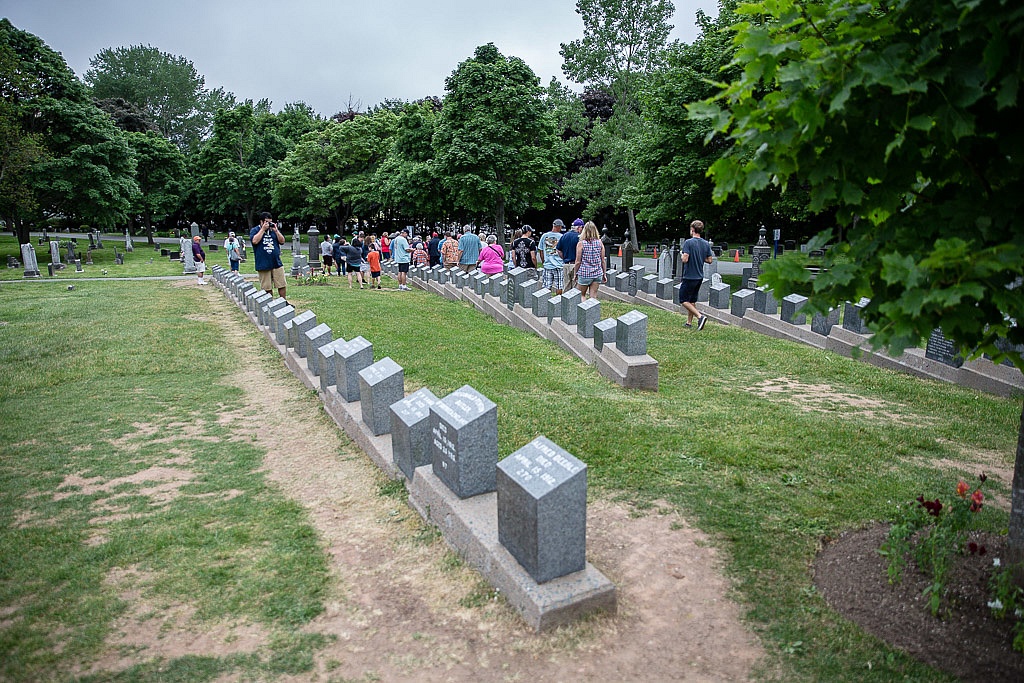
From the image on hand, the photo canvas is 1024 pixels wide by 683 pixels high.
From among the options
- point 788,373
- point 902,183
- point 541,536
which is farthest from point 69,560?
point 788,373

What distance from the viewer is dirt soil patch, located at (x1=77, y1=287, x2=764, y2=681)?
3.68m

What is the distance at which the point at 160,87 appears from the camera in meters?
80.7

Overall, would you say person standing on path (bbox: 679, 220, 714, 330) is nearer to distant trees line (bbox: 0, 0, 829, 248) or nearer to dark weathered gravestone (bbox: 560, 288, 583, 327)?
dark weathered gravestone (bbox: 560, 288, 583, 327)

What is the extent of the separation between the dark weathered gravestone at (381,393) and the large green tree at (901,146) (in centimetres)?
423

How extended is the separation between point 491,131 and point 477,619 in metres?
30.5

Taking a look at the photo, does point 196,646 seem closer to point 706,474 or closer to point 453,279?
point 706,474

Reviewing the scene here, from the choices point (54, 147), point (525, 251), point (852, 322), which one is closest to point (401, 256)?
point (525, 251)

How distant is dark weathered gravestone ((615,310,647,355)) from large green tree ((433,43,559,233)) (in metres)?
24.3

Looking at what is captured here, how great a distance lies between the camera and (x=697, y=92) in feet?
67.6

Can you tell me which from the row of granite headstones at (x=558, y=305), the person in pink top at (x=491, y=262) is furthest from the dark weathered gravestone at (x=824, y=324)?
the person in pink top at (x=491, y=262)

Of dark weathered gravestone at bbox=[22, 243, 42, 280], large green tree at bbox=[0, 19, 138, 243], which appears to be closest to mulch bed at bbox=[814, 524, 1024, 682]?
dark weathered gravestone at bbox=[22, 243, 42, 280]

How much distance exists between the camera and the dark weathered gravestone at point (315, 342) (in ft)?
30.3

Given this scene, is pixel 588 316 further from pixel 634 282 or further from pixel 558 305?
pixel 634 282

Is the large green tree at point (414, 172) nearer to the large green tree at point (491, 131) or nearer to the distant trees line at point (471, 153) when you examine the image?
the distant trees line at point (471, 153)
